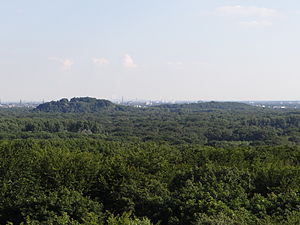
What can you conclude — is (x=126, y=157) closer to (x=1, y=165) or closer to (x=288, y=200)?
(x=1, y=165)

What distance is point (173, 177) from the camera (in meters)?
31.9

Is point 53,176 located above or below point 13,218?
above

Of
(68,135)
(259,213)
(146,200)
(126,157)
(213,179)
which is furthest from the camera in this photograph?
(68,135)

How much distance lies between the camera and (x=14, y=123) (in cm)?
11362

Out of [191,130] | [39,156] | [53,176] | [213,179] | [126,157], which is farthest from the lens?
[191,130]

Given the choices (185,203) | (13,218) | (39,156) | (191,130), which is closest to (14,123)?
(191,130)

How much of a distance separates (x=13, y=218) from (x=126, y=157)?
14.1 meters

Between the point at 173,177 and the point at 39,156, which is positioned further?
the point at 39,156

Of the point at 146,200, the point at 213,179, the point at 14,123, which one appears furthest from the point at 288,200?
the point at 14,123

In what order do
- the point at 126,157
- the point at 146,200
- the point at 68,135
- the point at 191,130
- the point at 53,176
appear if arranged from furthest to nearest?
the point at 191,130 → the point at 68,135 → the point at 126,157 → the point at 53,176 → the point at 146,200

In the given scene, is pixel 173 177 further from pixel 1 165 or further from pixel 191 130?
pixel 191 130

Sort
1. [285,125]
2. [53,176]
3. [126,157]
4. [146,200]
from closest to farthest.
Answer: [146,200]
[53,176]
[126,157]
[285,125]

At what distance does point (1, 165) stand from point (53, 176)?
5.41 m

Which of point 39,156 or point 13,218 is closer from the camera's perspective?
point 13,218
